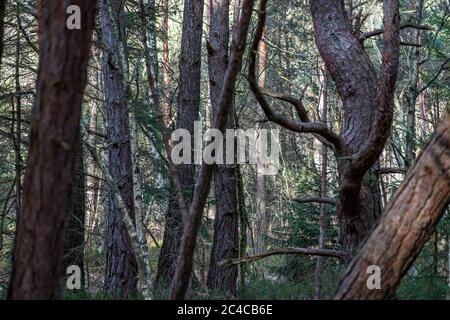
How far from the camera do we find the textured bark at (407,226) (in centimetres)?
382

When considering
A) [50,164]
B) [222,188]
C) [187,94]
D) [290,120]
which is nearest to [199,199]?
[50,164]

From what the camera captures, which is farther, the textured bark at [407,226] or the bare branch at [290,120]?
the bare branch at [290,120]

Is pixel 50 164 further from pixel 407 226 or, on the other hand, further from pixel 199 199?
pixel 407 226

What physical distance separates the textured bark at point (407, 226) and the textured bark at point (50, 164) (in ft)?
6.34

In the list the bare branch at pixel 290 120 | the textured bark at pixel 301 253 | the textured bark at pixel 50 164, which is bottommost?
the textured bark at pixel 301 253

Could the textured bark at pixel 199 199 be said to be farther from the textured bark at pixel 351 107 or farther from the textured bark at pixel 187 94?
the textured bark at pixel 187 94

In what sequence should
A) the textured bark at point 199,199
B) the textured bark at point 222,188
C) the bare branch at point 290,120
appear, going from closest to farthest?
1. the textured bark at point 199,199
2. the bare branch at point 290,120
3. the textured bark at point 222,188

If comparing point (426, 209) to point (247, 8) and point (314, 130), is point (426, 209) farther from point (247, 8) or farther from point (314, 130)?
point (314, 130)

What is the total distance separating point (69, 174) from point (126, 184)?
6313mm

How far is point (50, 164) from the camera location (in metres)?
3.56

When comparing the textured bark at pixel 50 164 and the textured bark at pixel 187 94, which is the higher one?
the textured bark at pixel 187 94

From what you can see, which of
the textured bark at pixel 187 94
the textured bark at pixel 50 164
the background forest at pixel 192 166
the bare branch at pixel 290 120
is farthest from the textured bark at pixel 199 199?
the textured bark at pixel 187 94

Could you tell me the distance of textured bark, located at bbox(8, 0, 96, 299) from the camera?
11.7 feet

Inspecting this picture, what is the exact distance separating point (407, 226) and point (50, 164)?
2.31 metres
